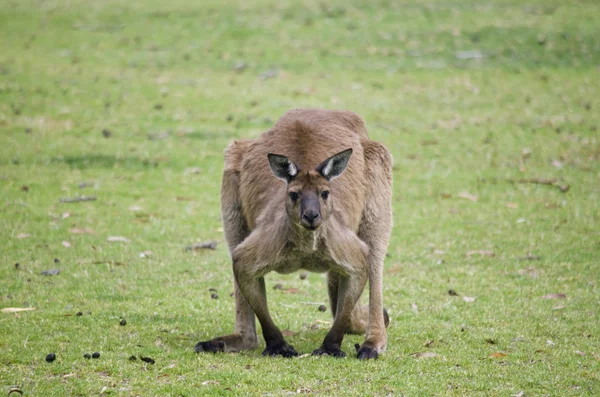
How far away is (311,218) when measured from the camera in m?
5.26

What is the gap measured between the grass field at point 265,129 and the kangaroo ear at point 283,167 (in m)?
1.28

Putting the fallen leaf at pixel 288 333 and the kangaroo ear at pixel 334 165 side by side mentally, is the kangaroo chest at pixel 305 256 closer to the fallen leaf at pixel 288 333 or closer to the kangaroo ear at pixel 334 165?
the kangaroo ear at pixel 334 165

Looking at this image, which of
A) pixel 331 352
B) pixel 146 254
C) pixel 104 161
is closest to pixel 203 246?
pixel 146 254

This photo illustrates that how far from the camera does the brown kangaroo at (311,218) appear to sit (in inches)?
219

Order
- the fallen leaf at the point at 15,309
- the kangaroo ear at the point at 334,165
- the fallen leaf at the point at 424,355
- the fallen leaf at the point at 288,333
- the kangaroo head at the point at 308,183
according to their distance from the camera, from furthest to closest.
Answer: the fallen leaf at the point at 15,309 < the fallen leaf at the point at 288,333 < the fallen leaf at the point at 424,355 < the kangaroo ear at the point at 334,165 < the kangaroo head at the point at 308,183

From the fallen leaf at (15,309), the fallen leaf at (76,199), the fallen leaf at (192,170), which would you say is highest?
the fallen leaf at (192,170)

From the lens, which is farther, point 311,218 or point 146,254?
point 146,254

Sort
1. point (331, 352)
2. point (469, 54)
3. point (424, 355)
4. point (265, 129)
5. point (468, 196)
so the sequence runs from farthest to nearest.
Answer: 1. point (469, 54)
2. point (265, 129)
3. point (468, 196)
4. point (424, 355)
5. point (331, 352)

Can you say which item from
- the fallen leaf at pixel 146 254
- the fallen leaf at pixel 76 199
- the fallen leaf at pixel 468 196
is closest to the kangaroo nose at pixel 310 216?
the fallen leaf at pixel 146 254

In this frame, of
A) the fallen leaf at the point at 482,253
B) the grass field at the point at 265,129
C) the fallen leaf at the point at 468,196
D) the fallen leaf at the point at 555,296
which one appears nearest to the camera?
the grass field at the point at 265,129

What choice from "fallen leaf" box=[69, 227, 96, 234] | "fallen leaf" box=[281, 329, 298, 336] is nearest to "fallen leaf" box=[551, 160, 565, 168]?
"fallen leaf" box=[69, 227, 96, 234]

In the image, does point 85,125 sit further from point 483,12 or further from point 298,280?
point 483,12

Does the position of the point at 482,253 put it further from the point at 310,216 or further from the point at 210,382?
the point at 210,382

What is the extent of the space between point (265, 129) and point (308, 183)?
892 centimetres
